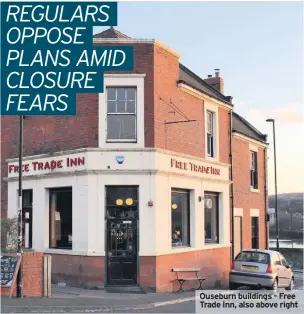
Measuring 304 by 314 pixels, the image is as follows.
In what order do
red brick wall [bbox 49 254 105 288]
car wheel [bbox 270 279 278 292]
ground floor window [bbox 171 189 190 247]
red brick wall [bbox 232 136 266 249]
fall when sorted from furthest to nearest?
red brick wall [bbox 232 136 266 249]
ground floor window [bbox 171 189 190 247]
car wheel [bbox 270 279 278 292]
red brick wall [bbox 49 254 105 288]

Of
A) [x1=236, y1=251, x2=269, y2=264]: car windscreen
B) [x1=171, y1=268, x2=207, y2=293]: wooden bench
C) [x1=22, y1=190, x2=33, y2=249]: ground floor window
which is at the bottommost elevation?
[x1=171, y1=268, x2=207, y2=293]: wooden bench

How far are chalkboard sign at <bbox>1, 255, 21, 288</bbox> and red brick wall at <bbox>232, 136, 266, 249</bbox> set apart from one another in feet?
39.9

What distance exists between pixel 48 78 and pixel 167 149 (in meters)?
4.72

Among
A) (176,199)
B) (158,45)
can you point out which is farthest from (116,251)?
(158,45)

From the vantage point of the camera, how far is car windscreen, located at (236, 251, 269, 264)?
17953 mm

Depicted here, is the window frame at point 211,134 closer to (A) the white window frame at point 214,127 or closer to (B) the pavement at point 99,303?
(A) the white window frame at point 214,127

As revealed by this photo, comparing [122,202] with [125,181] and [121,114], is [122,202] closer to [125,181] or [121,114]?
Result: [125,181]

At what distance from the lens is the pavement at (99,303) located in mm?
12811

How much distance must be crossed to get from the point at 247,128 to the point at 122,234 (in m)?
13.0

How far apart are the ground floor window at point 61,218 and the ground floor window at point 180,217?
3537mm

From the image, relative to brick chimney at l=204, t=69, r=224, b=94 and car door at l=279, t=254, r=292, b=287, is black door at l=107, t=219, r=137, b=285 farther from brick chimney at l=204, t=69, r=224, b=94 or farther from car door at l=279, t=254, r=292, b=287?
brick chimney at l=204, t=69, r=224, b=94

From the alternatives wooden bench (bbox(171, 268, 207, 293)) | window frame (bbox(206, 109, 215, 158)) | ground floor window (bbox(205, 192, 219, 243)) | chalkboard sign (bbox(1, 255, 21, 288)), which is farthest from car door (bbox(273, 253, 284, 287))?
chalkboard sign (bbox(1, 255, 21, 288))

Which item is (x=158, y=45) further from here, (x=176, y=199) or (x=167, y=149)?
(x=176, y=199)

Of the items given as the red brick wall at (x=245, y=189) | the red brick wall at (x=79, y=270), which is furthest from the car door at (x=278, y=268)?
the red brick wall at (x=79, y=270)
